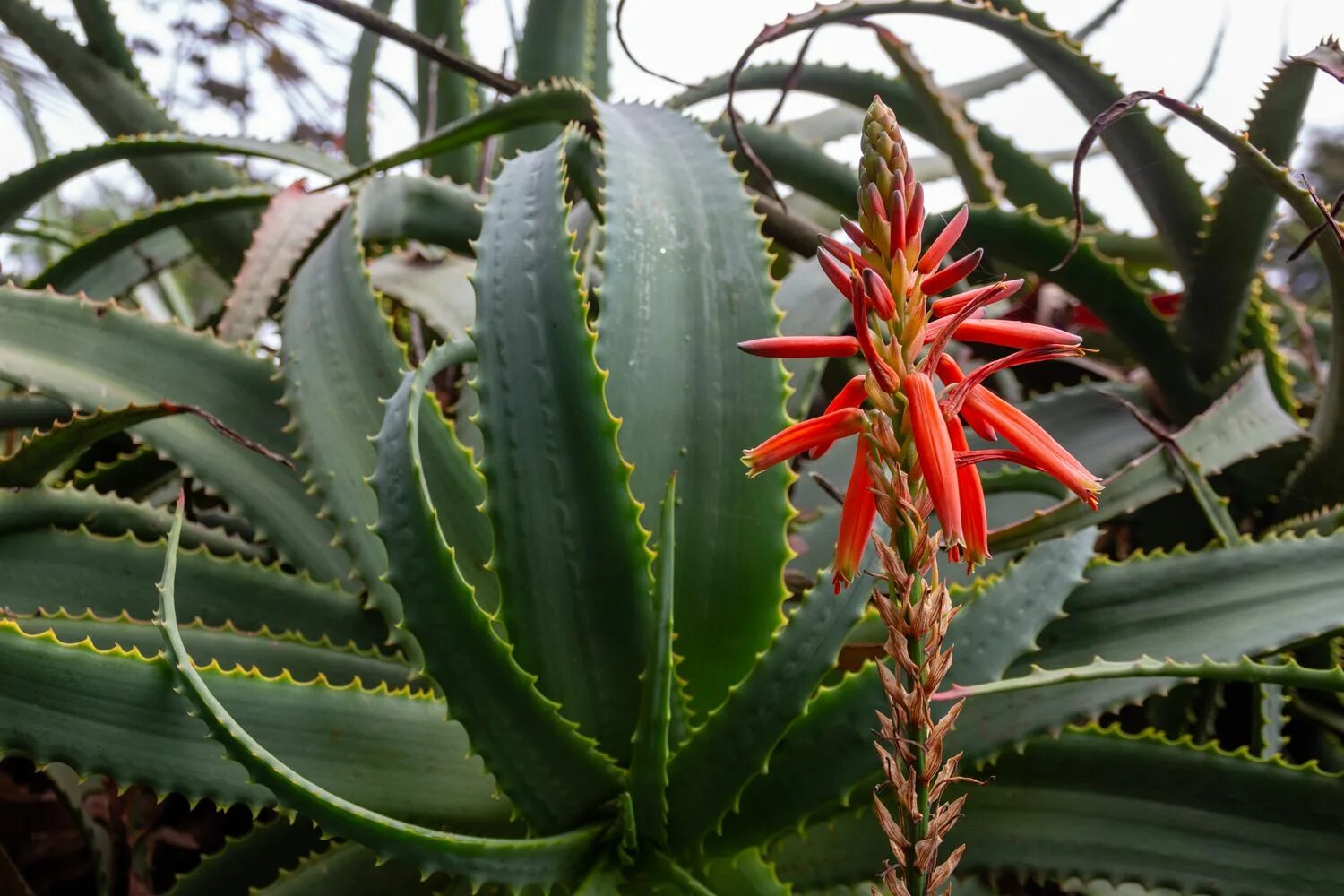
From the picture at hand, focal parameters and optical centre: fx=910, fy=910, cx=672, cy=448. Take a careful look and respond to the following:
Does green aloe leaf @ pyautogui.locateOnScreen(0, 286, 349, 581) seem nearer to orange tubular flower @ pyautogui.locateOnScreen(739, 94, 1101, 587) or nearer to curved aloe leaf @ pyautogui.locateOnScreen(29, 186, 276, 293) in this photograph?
curved aloe leaf @ pyautogui.locateOnScreen(29, 186, 276, 293)

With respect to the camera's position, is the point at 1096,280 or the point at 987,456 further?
the point at 1096,280

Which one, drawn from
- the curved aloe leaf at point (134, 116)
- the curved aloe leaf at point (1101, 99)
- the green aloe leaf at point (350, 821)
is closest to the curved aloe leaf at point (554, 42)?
the curved aloe leaf at point (134, 116)

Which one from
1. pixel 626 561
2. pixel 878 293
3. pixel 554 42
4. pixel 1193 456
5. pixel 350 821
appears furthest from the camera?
pixel 554 42

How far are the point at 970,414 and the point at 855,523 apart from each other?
0.18 ft

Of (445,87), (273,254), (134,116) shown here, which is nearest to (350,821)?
(273,254)

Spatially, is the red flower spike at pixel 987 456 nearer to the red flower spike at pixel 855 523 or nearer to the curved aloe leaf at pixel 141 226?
the red flower spike at pixel 855 523

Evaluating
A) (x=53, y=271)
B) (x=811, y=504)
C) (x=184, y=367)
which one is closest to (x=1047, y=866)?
(x=811, y=504)

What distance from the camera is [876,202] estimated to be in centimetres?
27

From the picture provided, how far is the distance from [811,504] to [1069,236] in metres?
0.33

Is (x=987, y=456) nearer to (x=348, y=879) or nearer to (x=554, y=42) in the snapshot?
(x=348, y=879)

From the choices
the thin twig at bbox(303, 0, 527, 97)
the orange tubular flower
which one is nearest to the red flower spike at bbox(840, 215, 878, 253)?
the orange tubular flower

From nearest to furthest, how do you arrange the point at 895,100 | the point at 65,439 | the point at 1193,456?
the point at 65,439
the point at 1193,456
the point at 895,100

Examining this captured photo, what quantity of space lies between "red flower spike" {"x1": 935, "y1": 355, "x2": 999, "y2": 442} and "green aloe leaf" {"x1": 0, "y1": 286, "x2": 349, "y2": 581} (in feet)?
1.70

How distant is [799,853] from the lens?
1.73ft
